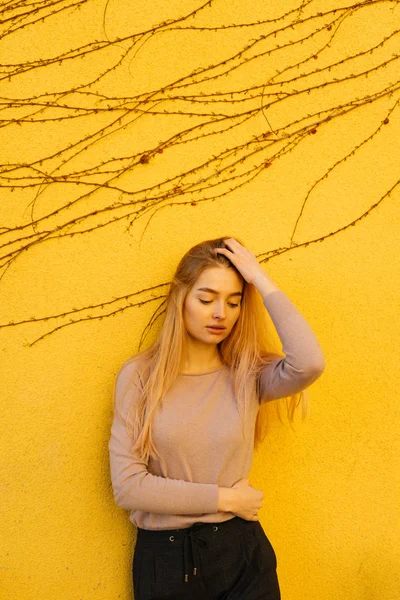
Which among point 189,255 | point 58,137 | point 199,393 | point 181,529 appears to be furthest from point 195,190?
point 181,529

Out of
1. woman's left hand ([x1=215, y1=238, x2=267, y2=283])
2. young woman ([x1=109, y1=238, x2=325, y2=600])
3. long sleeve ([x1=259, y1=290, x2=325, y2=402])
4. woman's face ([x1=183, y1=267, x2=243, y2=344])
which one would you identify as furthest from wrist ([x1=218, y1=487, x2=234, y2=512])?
woman's left hand ([x1=215, y1=238, x2=267, y2=283])

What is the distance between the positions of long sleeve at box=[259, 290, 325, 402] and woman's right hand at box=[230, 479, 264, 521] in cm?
32

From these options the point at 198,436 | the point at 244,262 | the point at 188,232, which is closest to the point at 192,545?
the point at 198,436

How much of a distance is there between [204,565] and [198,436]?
1.21ft

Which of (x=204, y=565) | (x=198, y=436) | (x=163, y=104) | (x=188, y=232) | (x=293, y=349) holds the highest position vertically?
(x=163, y=104)

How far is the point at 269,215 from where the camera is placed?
2.30 metres

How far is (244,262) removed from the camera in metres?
1.96

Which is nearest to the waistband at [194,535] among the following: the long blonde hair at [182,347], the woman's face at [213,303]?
the long blonde hair at [182,347]

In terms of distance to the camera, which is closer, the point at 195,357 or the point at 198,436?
the point at 198,436

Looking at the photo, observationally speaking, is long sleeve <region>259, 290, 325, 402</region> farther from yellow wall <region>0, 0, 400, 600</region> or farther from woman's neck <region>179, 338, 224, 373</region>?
yellow wall <region>0, 0, 400, 600</region>

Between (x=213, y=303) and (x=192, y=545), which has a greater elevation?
(x=213, y=303)

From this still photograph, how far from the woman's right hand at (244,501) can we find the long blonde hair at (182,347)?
0.25 m

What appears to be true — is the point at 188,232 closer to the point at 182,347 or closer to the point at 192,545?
the point at 182,347

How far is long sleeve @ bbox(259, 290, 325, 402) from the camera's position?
72.9 inches
